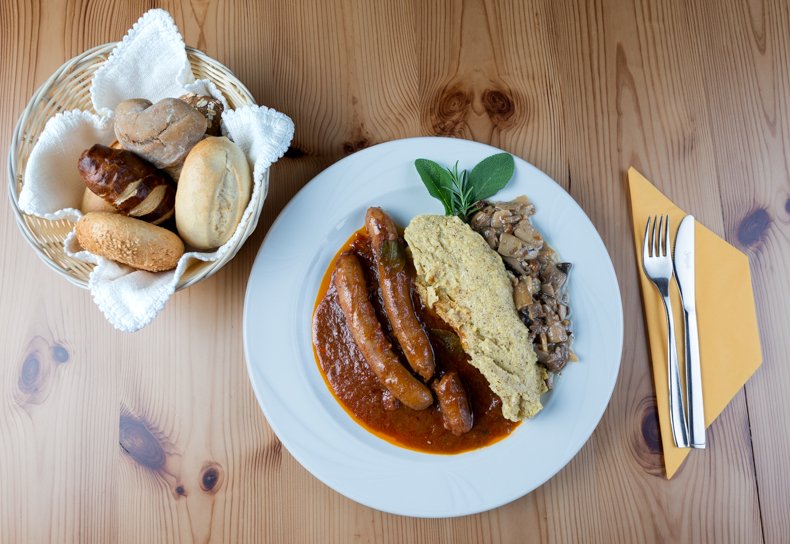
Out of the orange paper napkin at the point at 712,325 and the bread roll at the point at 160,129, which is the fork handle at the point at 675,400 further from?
the bread roll at the point at 160,129

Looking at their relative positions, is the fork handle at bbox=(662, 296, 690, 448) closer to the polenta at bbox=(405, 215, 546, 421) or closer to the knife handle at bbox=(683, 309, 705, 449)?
the knife handle at bbox=(683, 309, 705, 449)

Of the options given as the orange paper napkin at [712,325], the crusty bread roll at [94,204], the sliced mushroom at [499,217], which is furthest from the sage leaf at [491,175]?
the crusty bread roll at [94,204]

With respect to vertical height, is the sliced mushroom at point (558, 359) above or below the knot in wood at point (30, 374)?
below

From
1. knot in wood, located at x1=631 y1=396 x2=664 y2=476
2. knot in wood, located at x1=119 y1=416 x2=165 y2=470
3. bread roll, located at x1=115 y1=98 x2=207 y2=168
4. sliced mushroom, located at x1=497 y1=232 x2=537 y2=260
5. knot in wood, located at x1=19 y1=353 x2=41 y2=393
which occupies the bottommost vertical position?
knot in wood, located at x1=631 y1=396 x2=664 y2=476

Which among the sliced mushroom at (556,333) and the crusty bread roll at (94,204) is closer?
the crusty bread roll at (94,204)

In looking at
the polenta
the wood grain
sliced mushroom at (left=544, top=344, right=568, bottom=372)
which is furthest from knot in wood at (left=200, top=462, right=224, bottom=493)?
the wood grain

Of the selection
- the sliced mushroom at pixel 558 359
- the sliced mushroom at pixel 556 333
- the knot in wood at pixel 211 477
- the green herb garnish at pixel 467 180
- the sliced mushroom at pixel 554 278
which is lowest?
the knot in wood at pixel 211 477
